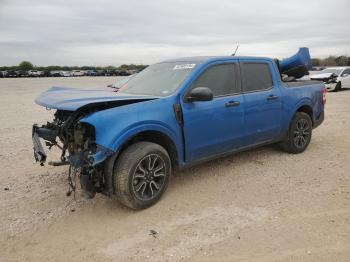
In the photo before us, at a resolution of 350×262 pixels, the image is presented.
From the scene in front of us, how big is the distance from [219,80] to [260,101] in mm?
867

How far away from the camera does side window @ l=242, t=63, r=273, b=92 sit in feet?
18.7

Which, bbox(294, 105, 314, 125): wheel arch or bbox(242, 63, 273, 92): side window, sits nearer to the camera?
bbox(242, 63, 273, 92): side window

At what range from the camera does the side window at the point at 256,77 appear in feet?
18.7

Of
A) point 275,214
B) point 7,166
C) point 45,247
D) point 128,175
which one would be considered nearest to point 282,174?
point 275,214

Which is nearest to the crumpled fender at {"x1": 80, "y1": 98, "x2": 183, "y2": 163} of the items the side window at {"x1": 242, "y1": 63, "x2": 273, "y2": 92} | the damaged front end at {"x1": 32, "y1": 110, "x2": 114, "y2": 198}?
the damaged front end at {"x1": 32, "y1": 110, "x2": 114, "y2": 198}

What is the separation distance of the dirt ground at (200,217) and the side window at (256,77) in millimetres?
1284

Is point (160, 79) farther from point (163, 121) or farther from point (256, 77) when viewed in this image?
point (256, 77)

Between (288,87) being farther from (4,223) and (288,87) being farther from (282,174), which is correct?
(4,223)

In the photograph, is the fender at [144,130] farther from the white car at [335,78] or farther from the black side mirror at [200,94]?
the white car at [335,78]

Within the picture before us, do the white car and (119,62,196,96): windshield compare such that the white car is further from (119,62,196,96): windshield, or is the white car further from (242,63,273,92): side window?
(119,62,196,96): windshield

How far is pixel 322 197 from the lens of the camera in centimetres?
463

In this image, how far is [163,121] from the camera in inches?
175

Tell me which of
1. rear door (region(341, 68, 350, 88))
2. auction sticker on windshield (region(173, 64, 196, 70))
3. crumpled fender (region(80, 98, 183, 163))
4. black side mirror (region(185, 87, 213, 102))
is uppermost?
auction sticker on windshield (region(173, 64, 196, 70))

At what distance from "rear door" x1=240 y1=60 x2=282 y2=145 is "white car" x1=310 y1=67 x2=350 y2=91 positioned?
658 inches
